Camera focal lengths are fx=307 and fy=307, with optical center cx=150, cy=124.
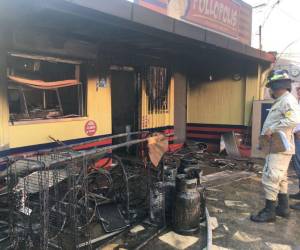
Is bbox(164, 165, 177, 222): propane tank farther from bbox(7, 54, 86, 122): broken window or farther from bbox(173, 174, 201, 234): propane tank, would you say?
bbox(7, 54, 86, 122): broken window

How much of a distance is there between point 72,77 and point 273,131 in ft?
12.8

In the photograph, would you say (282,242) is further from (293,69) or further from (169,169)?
(293,69)

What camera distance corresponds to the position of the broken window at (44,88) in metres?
5.23

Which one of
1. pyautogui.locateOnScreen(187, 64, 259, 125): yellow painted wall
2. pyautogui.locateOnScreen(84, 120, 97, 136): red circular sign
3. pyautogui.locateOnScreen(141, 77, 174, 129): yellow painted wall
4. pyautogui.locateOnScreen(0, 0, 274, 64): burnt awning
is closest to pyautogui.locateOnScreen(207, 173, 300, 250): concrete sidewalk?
pyautogui.locateOnScreen(84, 120, 97, 136): red circular sign

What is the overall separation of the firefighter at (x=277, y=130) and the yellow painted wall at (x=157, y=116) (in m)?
3.87

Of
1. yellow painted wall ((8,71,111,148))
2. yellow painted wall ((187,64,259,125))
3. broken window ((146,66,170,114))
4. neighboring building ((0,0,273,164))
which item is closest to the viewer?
neighboring building ((0,0,273,164))

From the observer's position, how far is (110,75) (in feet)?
22.8

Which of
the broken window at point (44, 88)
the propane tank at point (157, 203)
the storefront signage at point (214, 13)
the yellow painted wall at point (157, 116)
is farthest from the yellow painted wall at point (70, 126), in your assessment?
the propane tank at point (157, 203)

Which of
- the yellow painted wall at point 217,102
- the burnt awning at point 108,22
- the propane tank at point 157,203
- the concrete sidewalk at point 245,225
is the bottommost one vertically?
the concrete sidewalk at point 245,225

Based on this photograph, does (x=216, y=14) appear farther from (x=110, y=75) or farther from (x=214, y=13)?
(x=110, y=75)

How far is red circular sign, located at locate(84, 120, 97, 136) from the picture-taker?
6.38m

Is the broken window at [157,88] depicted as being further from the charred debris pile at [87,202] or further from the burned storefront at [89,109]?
the charred debris pile at [87,202]

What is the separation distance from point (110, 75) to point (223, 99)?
4298 millimetres

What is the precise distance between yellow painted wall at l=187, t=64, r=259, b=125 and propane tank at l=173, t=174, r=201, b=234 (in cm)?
574
